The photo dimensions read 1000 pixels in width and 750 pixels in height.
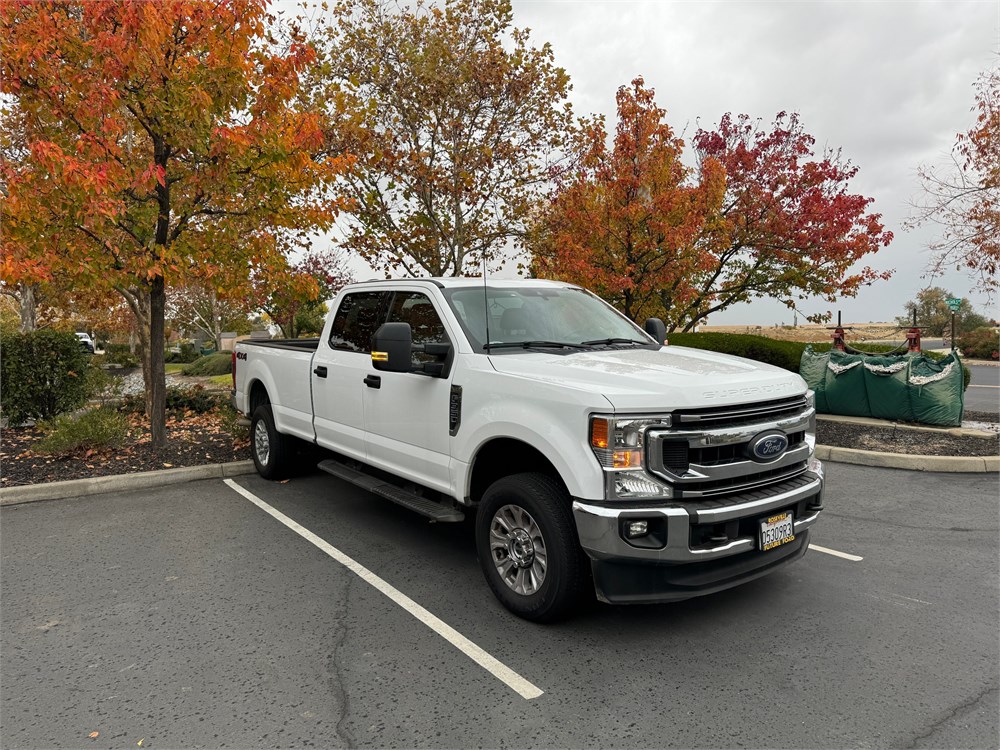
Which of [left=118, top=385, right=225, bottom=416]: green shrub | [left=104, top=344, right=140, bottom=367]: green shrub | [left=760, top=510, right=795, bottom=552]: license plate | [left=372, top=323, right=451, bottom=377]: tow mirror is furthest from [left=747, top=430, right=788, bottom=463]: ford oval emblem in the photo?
[left=104, top=344, right=140, bottom=367]: green shrub

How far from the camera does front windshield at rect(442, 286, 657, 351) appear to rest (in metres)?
4.73

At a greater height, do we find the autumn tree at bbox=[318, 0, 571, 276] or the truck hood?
the autumn tree at bbox=[318, 0, 571, 276]

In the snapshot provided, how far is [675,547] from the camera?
3422mm

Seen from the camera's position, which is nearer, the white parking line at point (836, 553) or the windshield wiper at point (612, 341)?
the windshield wiper at point (612, 341)

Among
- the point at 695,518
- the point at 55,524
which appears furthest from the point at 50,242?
the point at 695,518

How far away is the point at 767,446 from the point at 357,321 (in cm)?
366

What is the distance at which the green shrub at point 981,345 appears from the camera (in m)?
28.5

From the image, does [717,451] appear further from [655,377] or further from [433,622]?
[433,622]

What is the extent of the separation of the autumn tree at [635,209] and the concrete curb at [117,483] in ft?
21.0

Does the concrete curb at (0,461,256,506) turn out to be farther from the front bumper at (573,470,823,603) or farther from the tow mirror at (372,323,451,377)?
the front bumper at (573,470,823,603)

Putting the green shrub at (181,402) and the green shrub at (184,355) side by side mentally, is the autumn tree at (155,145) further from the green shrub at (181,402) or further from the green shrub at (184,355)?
the green shrub at (184,355)

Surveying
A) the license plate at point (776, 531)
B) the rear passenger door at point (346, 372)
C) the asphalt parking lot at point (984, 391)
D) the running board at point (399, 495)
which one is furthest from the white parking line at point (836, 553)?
the asphalt parking lot at point (984, 391)

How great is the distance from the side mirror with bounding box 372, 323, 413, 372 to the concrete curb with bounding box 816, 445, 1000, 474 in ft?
20.9

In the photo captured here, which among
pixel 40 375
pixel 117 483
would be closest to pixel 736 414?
pixel 117 483
